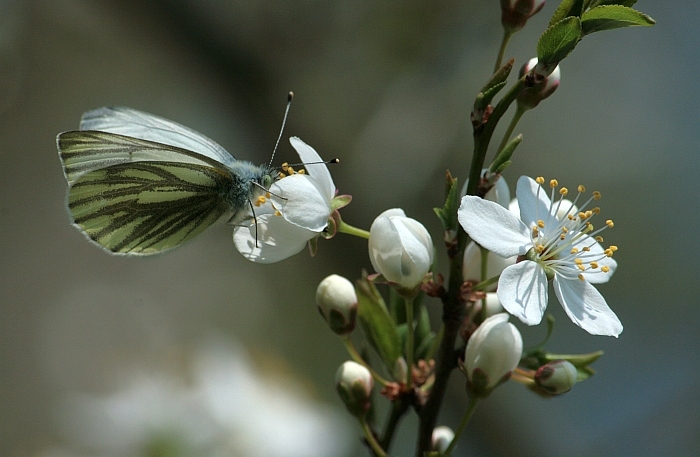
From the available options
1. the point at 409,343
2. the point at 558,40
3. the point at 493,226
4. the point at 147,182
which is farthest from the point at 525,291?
the point at 147,182

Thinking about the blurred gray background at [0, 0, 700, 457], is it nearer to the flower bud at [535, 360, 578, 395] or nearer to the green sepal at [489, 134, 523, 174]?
the flower bud at [535, 360, 578, 395]

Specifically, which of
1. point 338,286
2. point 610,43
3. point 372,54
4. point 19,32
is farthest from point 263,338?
point 338,286

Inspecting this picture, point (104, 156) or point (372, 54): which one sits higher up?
point (372, 54)

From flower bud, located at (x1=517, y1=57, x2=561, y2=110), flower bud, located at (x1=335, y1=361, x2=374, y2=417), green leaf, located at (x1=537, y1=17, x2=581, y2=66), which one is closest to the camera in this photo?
green leaf, located at (x1=537, y1=17, x2=581, y2=66)

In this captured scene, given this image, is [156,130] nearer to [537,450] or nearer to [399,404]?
[399,404]

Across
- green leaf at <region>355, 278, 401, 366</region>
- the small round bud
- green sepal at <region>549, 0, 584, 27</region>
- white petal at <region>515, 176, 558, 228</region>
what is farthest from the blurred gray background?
green sepal at <region>549, 0, 584, 27</region>

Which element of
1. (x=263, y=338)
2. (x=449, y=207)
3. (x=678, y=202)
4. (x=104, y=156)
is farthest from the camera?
(x=263, y=338)
